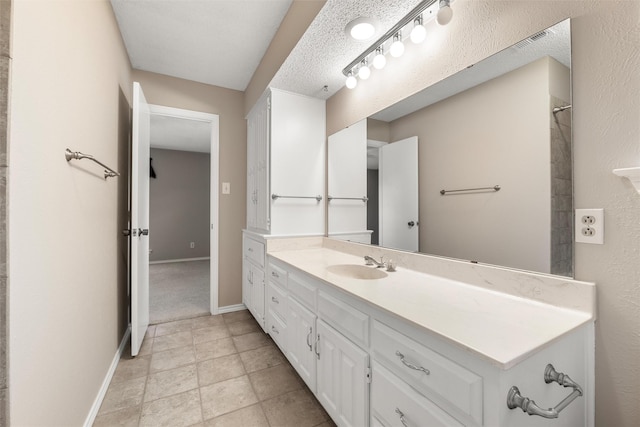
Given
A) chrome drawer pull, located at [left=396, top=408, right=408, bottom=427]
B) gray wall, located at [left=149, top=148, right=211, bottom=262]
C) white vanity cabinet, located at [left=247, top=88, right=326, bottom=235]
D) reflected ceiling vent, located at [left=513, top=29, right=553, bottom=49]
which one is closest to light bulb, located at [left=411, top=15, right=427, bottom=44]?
reflected ceiling vent, located at [left=513, top=29, right=553, bottom=49]

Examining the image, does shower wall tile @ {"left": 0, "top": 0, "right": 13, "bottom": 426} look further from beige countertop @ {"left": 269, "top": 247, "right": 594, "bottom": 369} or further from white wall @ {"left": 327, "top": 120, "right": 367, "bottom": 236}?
white wall @ {"left": 327, "top": 120, "right": 367, "bottom": 236}

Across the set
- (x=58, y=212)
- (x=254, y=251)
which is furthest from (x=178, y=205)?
(x=58, y=212)

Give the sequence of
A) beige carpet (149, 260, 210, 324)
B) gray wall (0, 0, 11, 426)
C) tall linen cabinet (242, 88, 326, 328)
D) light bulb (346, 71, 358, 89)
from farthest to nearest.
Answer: beige carpet (149, 260, 210, 324) → tall linen cabinet (242, 88, 326, 328) → light bulb (346, 71, 358, 89) → gray wall (0, 0, 11, 426)

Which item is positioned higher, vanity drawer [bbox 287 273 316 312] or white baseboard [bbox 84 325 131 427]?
vanity drawer [bbox 287 273 316 312]

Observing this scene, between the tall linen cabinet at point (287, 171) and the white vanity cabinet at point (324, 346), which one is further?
the tall linen cabinet at point (287, 171)

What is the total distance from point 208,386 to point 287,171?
1.61m

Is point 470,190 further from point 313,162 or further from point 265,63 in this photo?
point 265,63

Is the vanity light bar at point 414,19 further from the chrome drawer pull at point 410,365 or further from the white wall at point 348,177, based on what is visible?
the chrome drawer pull at point 410,365

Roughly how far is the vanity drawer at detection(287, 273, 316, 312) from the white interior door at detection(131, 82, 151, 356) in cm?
115

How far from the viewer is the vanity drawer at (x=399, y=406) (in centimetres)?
74

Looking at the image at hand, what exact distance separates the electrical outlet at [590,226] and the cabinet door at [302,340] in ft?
3.69

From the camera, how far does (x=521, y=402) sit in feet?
Result: 2.05

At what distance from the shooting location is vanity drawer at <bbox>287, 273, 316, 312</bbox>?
1.40m

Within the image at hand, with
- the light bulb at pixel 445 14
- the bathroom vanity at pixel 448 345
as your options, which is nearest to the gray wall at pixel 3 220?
the bathroom vanity at pixel 448 345
